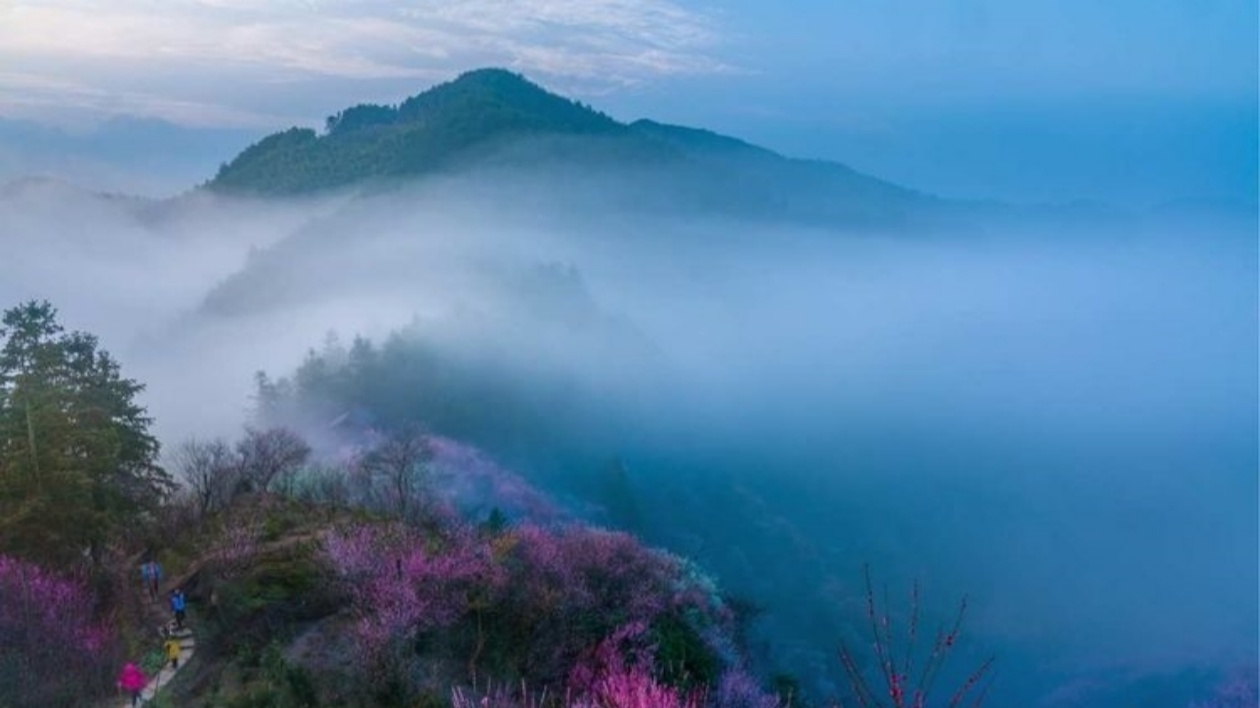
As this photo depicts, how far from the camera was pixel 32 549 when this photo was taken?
911 inches

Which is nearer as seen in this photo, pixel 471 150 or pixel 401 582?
pixel 401 582

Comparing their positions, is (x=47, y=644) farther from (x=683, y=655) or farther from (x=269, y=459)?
(x=269, y=459)

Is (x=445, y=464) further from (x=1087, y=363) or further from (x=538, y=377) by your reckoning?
(x=1087, y=363)

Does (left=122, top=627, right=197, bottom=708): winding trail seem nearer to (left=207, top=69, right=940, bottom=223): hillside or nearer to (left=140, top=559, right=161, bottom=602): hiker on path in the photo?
(left=140, top=559, right=161, bottom=602): hiker on path

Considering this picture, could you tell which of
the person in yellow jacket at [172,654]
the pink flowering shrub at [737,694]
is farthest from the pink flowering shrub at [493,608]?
the person in yellow jacket at [172,654]

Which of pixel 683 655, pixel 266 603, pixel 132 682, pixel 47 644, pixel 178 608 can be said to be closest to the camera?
pixel 132 682

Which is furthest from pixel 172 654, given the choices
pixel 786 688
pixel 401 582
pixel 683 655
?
pixel 786 688

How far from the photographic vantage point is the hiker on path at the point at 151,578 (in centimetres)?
2325

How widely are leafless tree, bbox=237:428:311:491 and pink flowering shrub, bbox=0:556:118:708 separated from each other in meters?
11.0

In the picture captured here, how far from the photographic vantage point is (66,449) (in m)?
24.7

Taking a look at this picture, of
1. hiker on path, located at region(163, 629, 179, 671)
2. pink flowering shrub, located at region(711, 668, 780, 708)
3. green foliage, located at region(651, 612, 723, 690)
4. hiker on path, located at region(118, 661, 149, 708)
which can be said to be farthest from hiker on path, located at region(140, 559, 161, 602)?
pink flowering shrub, located at region(711, 668, 780, 708)

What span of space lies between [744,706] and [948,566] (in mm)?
57727

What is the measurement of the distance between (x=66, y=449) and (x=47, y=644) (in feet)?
24.3

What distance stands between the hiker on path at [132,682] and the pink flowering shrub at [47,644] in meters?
0.42
